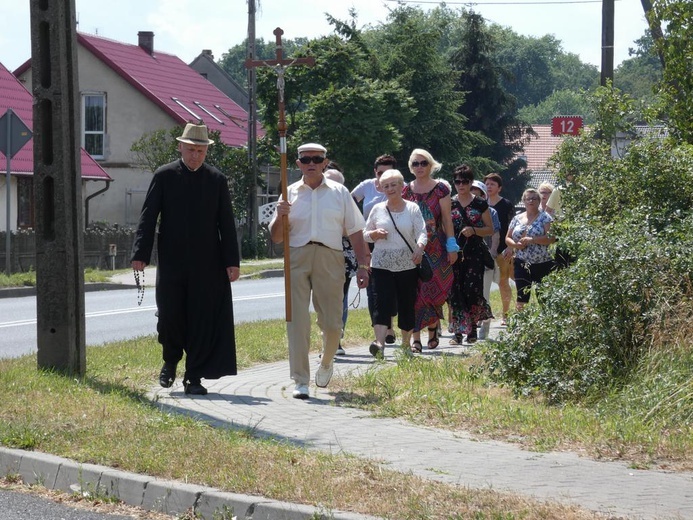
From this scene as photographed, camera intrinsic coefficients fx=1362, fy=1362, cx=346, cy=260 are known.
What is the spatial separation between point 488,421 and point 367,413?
1.04 meters

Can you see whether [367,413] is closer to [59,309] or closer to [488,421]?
[488,421]

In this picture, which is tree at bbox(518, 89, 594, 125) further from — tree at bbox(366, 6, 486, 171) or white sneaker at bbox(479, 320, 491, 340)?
white sneaker at bbox(479, 320, 491, 340)

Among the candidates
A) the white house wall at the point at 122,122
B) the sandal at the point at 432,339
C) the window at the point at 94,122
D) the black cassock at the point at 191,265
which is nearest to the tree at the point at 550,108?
the white house wall at the point at 122,122

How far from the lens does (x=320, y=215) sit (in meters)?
10.6

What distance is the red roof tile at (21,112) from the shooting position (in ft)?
120

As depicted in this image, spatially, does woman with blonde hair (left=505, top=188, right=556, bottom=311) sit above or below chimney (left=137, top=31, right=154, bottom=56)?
below

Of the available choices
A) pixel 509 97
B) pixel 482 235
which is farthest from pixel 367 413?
pixel 509 97

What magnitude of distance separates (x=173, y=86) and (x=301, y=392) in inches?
1759

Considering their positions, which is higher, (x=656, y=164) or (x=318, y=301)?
(x=656, y=164)

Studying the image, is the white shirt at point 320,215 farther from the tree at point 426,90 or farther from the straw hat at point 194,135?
the tree at point 426,90

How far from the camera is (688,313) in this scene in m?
Answer: 9.32

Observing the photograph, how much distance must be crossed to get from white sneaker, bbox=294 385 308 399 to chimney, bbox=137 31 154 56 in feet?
159

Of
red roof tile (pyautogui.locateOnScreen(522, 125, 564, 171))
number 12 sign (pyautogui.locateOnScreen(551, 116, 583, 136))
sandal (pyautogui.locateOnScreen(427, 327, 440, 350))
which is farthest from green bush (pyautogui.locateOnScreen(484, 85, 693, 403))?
red roof tile (pyautogui.locateOnScreen(522, 125, 564, 171))

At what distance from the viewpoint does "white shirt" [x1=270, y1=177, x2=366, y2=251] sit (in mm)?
10547
